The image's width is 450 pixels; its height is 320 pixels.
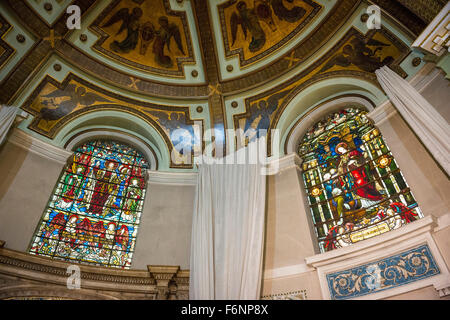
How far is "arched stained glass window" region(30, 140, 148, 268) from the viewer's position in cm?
614

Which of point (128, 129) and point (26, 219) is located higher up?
point (128, 129)

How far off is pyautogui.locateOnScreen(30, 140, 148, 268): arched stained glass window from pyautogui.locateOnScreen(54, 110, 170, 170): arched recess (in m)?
0.27

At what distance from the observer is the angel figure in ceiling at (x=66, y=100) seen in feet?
24.8

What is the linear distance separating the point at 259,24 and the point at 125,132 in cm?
462

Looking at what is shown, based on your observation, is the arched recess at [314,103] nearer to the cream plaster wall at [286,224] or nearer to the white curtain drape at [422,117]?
the cream plaster wall at [286,224]

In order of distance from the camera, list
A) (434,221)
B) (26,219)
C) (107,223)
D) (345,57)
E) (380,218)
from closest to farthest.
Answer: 1. (434,221)
2. (380,218)
3. (26,219)
4. (107,223)
5. (345,57)

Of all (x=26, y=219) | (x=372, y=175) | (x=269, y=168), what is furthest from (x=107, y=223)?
(x=372, y=175)

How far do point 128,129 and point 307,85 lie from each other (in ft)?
15.9

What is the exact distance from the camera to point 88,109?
8.16 metres

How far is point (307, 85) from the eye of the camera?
313 inches

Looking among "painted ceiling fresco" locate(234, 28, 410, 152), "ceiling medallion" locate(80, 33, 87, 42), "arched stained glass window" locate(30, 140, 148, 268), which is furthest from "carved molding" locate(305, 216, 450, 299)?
"ceiling medallion" locate(80, 33, 87, 42)

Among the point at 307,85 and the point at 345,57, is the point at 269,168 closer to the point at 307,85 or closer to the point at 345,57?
the point at 307,85

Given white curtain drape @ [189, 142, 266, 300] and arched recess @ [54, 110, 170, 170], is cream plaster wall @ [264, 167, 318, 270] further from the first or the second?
arched recess @ [54, 110, 170, 170]

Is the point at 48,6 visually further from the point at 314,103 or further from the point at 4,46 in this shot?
the point at 314,103
